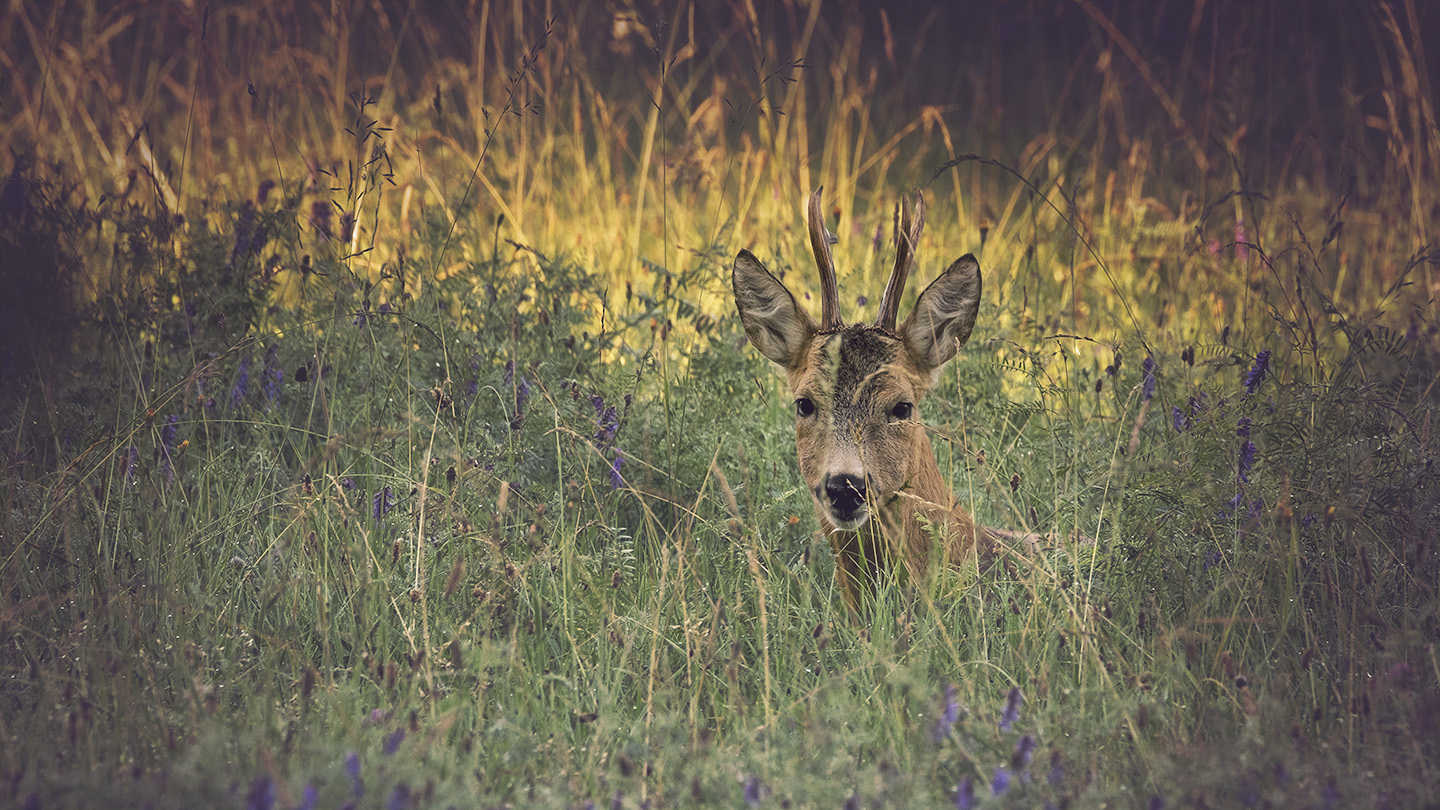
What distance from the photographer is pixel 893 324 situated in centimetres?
423

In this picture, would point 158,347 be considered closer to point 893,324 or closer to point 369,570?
point 369,570

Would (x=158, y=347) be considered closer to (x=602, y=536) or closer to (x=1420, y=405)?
(x=602, y=536)

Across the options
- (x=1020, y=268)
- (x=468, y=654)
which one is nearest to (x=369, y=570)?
(x=468, y=654)

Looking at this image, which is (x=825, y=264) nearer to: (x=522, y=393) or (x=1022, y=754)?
(x=522, y=393)

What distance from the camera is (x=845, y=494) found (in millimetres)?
3740

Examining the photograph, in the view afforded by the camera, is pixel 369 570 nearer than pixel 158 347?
Yes

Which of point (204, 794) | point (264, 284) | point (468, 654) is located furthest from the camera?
point (264, 284)

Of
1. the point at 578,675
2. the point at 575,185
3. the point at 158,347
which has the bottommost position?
the point at 578,675

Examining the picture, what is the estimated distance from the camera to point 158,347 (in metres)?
4.59

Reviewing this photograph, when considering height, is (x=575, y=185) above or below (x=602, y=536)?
above

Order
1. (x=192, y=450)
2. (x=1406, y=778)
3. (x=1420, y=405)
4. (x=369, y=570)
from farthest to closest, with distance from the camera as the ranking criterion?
(x=192, y=450) < (x=1420, y=405) < (x=369, y=570) < (x=1406, y=778)

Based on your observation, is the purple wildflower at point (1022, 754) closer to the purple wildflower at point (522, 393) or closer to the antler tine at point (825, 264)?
the antler tine at point (825, 264)

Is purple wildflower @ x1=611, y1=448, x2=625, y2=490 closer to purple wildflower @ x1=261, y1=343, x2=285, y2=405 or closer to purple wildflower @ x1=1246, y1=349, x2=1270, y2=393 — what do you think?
purple wildflower @ x1=261, y1=343, x2=285, y2=405

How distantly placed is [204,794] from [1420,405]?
12.5 feet
